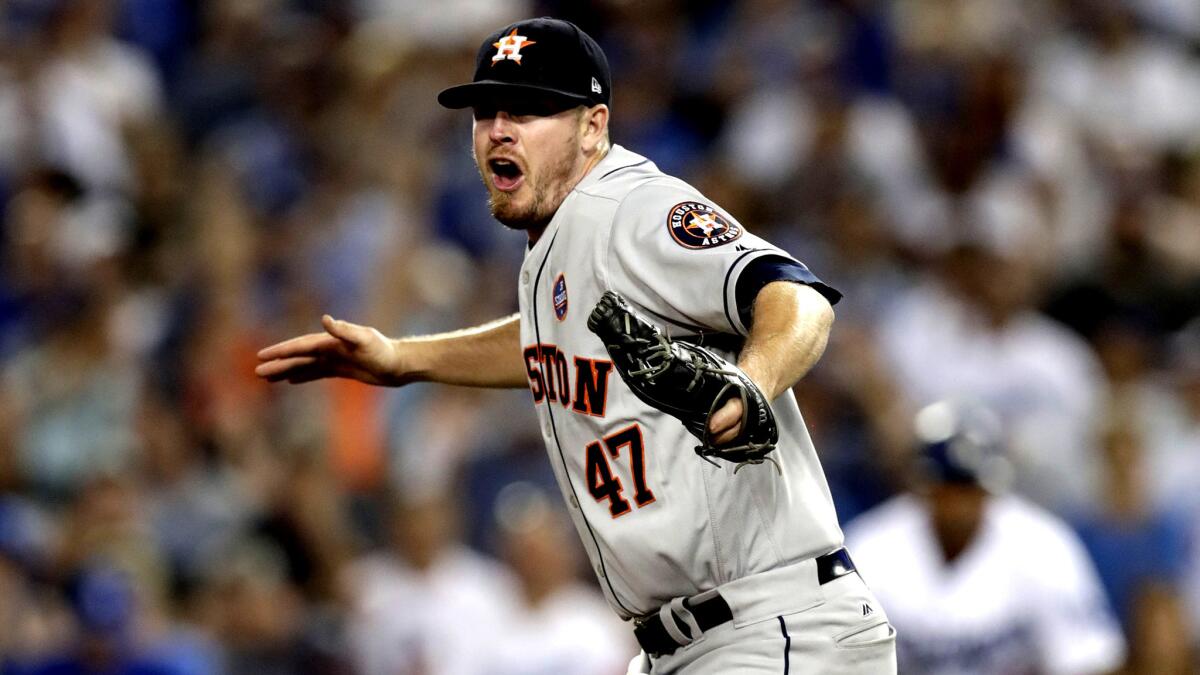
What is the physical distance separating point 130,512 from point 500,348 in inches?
149

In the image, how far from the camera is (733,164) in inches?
382

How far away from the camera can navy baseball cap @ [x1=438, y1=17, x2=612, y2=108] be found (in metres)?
3.73

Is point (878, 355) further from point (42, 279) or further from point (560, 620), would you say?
point (42, 279)

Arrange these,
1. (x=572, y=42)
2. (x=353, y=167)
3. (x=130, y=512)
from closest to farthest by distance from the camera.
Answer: (x=572, y=42) < (x=130, y=512) < (x=353, y=167)

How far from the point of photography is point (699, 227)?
3479 millimetres

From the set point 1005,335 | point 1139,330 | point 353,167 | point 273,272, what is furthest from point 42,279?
point 1139,330

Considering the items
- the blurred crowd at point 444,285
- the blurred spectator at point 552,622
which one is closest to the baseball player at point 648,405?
the blurred spectator at point 552,622

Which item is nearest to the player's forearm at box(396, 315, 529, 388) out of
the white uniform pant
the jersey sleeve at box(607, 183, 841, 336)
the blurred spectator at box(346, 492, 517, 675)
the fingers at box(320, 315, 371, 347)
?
the fingers at box(320, 315, 371, 347)

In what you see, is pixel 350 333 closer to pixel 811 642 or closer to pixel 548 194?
pixel 548 194

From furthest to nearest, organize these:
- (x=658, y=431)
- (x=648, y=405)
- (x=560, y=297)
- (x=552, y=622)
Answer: (x=552, y=622) < (x=560, y=297) < (x=658, y=431) < (x=648, y=405)

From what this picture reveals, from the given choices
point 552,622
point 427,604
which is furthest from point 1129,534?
point 427,604

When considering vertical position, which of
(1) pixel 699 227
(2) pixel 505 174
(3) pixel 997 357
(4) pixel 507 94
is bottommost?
(3) pixel 997 357

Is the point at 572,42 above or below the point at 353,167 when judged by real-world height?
above

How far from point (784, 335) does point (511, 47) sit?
0.96 m
